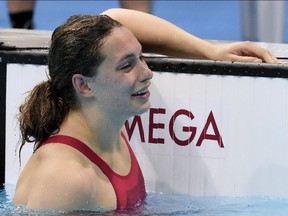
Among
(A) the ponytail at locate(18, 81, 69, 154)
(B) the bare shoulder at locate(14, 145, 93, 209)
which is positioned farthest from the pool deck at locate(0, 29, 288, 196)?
(B) the bare shoulder at locate(14, 145, 93, 209)

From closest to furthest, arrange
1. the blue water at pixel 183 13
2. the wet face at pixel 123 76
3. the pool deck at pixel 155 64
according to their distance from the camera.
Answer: the wet face at pixel 123 76 < the pool deck at pixel 155 64 < the blue water at pixel 183 13

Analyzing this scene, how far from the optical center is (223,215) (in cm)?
233

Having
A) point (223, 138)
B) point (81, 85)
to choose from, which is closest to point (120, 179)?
point (81, 85)

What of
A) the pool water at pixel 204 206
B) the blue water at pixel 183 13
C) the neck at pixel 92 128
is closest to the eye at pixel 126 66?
the neck at pixel 92 128

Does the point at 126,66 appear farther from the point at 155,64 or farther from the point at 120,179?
the point at 155,64

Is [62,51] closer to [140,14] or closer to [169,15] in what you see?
[140,14]

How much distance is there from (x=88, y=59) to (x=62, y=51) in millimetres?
60

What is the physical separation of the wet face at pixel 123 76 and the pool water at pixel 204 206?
254 mm

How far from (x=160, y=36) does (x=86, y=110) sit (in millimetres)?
436

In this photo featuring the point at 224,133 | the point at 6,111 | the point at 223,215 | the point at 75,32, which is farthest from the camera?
the point at 6,111

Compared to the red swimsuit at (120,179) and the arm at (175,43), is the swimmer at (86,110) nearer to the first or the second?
the red swimsuit at (120,179)

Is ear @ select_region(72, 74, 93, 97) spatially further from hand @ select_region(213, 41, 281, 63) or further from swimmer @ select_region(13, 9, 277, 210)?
hand @ select_region(213, 41, 281, 63)

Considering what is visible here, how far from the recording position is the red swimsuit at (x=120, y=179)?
2.12m

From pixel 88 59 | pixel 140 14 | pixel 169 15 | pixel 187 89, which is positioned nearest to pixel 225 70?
pixel 187 89
